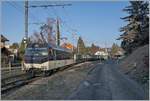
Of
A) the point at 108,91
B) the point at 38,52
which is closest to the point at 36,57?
the point at 38,52

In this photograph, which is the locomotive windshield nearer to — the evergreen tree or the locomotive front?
the locomotive front

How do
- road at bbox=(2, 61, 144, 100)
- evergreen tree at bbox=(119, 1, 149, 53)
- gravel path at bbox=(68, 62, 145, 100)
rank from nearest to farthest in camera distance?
1. gravel path at bbox=(68, 62, 145, 100)
2. road at bbox=(2, 61, 144, 100)
3. evergreen tree at bbox=(119, 1, 149, 53)

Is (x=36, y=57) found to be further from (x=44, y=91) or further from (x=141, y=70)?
(x=44, y=91)

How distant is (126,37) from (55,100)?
174ft

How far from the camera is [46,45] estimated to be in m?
33.2

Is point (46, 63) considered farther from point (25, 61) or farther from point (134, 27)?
point (134, 27)

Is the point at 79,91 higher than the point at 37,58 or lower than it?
lower

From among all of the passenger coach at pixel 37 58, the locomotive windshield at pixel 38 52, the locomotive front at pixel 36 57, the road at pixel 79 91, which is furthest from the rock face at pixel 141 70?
the locomotive windshield at pixel 38 52

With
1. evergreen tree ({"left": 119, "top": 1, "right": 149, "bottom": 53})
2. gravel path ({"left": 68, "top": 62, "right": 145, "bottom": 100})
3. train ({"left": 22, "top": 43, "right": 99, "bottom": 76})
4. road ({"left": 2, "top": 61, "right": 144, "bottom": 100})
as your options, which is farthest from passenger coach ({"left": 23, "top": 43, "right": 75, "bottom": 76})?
evergreen tree ({"left": 119, "top": 1, "right": 149, "bottom": 53})

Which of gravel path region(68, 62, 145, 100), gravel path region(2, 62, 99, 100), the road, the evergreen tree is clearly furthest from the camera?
the evergreen tree

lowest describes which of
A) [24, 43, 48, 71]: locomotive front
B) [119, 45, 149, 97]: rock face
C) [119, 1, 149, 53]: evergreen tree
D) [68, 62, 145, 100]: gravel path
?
[68, 62, 145, 100]: gravel path

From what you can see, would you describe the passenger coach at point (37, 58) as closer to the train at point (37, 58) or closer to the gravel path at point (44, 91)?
the train at point (37, 58)

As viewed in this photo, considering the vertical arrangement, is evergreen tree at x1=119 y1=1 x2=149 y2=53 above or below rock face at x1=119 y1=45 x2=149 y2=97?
above

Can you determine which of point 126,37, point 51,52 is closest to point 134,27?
point 126,37
